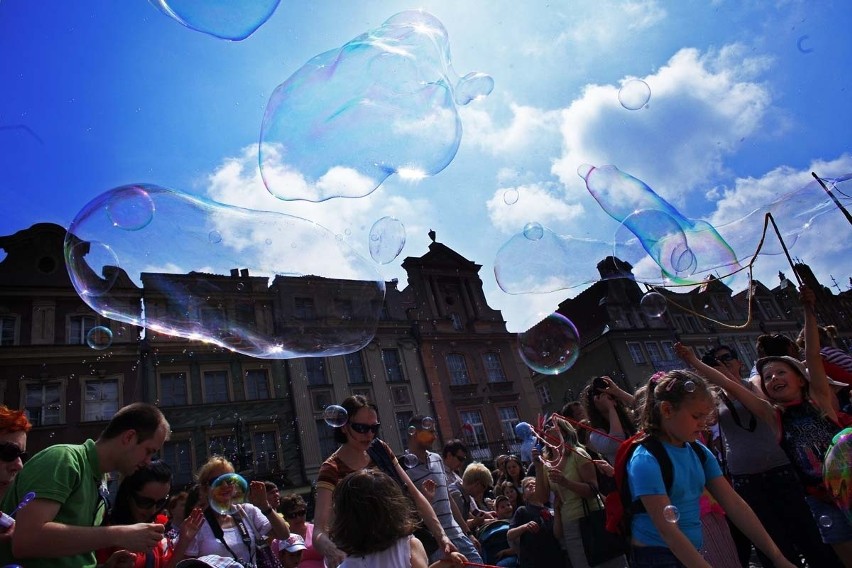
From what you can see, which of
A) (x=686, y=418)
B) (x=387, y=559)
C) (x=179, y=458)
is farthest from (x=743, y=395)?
(x=179, y=458)

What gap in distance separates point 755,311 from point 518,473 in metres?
38.9

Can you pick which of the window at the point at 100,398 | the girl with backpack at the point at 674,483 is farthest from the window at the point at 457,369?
the girl with backpack at the point at 674,483

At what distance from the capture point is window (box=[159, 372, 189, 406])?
1862 centimetres

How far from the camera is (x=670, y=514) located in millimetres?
2072

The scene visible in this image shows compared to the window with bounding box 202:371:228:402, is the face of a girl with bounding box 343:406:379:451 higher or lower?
lower

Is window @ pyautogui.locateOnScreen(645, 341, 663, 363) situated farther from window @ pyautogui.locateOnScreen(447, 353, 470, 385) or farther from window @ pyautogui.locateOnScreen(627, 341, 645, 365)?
window @ pyautogui.locateOnScreen(447, 353, 470, 385)

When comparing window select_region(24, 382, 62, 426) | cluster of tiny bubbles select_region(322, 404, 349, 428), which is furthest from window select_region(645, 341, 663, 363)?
cluster of tiny bubbles select_region(322, 404, 349, 428)

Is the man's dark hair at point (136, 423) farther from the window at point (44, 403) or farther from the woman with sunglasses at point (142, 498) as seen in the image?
the window at point (44, 403)

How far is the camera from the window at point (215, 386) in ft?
63.7

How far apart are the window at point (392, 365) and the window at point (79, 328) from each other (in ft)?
37.9

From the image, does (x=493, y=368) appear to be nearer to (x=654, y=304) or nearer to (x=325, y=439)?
(x=325, y=439)

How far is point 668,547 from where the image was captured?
83.7 inches

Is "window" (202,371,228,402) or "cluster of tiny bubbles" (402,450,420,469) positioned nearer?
"cluster of tiny bubbles" (402,450,420,469)

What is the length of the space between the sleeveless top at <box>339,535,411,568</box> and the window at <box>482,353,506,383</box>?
23.7 metres
